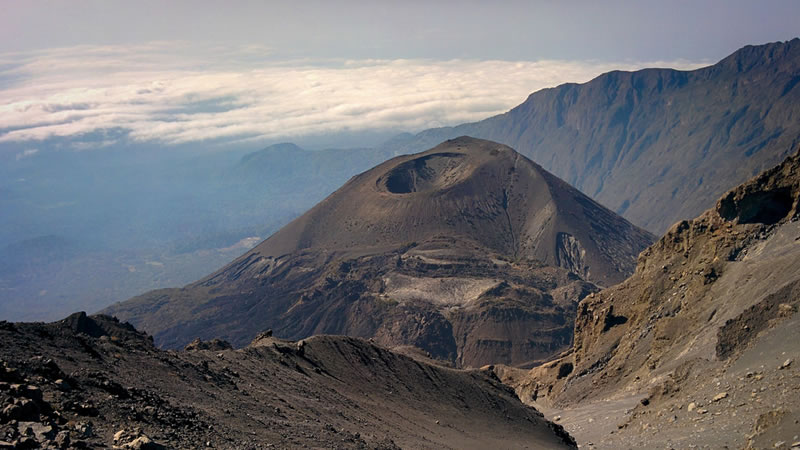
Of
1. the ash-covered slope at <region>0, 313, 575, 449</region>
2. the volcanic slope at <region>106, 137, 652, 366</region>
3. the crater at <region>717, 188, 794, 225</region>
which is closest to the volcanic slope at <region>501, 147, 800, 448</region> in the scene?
the crater at <region>717, 188, 794, 225</region>

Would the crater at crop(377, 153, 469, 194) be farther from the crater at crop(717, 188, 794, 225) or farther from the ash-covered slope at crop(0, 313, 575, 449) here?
the ash-covered slope at crop(0, 313, 575, 449)

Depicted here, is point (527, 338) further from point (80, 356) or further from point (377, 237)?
point (80, 356)

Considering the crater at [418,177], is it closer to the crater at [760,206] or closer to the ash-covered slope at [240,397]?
the crater at [760,206]

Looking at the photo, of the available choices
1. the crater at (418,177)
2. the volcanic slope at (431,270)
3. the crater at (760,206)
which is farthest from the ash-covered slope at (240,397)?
the crater at (418,177)

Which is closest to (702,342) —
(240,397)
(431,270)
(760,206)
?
(760,206)

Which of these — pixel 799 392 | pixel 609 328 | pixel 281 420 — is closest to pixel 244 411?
pixel 281 420

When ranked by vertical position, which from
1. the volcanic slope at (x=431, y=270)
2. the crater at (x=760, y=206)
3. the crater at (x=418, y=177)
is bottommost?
the volcanic slope at (x=431, y=270)
